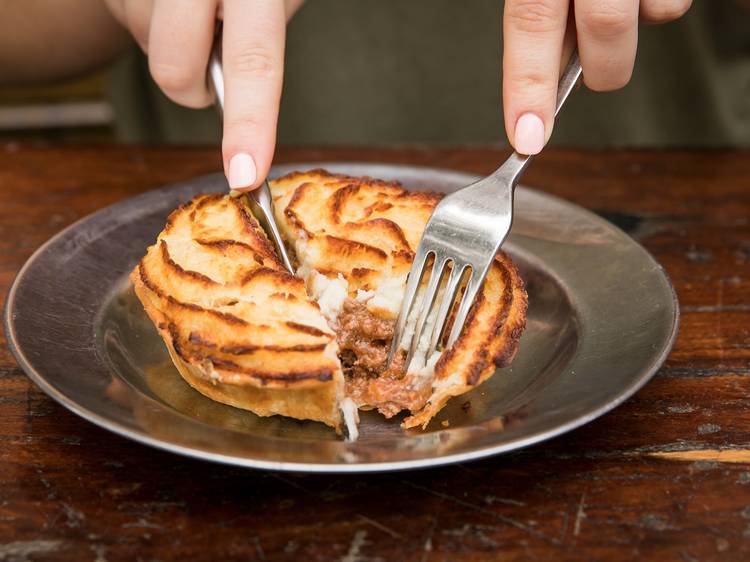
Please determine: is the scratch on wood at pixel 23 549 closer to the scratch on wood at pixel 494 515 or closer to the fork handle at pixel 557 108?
the scratch on wood at pixel 494 515

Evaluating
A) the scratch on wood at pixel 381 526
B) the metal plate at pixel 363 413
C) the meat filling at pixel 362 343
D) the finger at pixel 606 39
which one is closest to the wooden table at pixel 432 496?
the scratch on wood at pixel 381 526

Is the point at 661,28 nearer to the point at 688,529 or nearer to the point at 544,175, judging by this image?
the point at 544,175

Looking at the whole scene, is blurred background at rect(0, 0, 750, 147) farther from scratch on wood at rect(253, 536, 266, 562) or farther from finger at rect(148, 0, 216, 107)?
→ scratch on wood at rect(253, 536, 266, 562)

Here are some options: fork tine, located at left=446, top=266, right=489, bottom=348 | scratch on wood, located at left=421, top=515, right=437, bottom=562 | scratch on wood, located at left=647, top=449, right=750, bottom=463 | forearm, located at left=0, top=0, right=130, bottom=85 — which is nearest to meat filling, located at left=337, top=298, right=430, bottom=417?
fork tine, located at left=446, top=266, right=489, bottom=348

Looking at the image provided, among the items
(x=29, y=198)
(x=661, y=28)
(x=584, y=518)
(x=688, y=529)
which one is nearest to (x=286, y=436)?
(x=584, y=518)

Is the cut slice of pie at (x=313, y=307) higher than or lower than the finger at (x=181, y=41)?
lower
